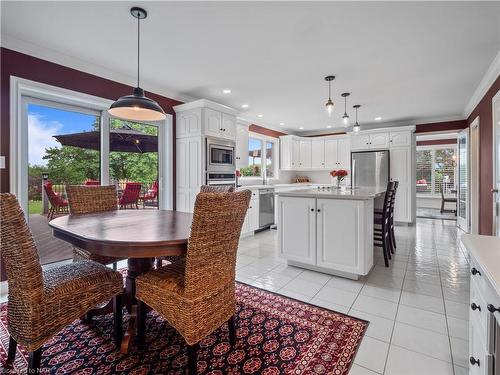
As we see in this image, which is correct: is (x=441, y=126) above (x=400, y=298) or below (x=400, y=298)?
above

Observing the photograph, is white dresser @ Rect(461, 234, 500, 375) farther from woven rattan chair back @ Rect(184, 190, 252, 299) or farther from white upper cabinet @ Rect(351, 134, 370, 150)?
white upper cabinet @ Rect(351, 134, 370, 150)

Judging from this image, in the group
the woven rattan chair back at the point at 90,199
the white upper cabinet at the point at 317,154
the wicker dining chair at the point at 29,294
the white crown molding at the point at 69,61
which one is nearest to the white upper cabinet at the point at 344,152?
the white upper cabinet at the point at 317,154

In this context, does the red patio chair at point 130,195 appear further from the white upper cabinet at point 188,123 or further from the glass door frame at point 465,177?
the glass door frame at point 465,177

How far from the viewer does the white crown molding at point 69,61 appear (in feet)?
8.16

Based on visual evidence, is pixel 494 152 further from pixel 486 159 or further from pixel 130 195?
pixel 130 195

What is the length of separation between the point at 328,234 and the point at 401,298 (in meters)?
0.87

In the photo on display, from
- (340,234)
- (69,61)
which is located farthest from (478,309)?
(69,61)

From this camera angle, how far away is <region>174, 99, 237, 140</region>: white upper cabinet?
3.88 m

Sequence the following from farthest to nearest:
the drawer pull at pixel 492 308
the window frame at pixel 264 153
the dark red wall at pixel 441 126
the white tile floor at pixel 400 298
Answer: the window frame at pixel 264 153 → the dark red wall at pixel 441 126 → the white tile floor at pixel 400 298 → the drawer pull at pixel 492 308

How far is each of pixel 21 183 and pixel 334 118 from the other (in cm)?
564

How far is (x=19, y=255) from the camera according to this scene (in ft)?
4.31

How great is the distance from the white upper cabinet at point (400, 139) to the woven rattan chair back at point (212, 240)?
5.55 meters

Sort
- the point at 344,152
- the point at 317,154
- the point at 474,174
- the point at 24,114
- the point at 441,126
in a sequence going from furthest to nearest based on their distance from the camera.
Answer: the point at 317,154 → the point at 344,152 → the point at 441,126 → the point at 474,174 → the point at 24,114

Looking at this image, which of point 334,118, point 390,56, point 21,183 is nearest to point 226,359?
point 21,183
